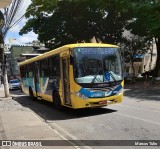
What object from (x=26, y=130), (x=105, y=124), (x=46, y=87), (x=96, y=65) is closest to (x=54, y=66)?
(x=46, y=87)

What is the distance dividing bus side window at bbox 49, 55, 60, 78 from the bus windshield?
77.7 inches

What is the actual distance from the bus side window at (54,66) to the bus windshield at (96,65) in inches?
77.7

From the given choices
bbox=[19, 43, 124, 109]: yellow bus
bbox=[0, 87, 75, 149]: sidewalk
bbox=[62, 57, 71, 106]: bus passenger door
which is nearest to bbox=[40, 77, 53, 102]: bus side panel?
bbox=[19, 43, 124, 109]: yellow bus

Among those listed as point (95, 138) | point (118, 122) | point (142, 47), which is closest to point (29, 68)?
point (118, 122)

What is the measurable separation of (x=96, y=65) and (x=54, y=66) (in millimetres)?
2982

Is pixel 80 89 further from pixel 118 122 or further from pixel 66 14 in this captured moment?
pixel 66 14

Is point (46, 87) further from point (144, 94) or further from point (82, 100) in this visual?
point (144, 94)

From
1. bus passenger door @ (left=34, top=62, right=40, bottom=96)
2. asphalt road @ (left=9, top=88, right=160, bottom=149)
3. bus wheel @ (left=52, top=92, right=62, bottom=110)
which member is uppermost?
bus passenger door @ (left=34, top=62, right=40, bottom=96)

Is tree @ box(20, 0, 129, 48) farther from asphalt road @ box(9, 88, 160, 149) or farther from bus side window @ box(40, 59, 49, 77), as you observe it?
asphalt road @ box(9, 88, 160, 149)

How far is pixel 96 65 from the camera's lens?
13023mm

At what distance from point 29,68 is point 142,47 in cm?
2170

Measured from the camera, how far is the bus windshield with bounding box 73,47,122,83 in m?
12.8

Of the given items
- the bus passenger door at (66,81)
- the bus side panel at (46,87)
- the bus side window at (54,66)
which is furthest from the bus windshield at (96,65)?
the bus side panel at (46,87)

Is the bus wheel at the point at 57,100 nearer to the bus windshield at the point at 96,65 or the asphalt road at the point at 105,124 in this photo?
the asphalt road at the point at 105,124
